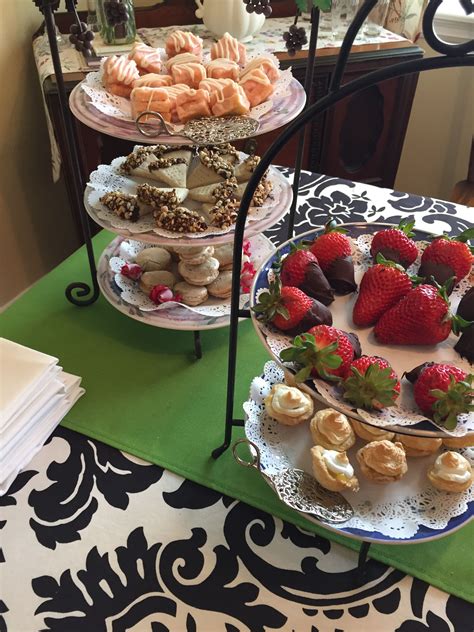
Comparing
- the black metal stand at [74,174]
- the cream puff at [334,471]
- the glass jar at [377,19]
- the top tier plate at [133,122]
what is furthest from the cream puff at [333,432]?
the glass jar at [377,19]

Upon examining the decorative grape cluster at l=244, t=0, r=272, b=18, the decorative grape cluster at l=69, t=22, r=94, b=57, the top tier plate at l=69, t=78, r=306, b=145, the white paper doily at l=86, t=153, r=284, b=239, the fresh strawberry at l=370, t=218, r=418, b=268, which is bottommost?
the white paper doily at l=86, t=153, r=284, b=239

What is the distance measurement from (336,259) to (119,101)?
50 cm

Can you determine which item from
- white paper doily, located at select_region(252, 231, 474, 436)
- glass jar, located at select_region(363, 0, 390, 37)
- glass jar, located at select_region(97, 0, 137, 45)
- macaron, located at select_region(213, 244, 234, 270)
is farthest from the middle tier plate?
glass jar, located at select_region(363, 0, 390, 37)

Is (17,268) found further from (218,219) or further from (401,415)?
(401,415)

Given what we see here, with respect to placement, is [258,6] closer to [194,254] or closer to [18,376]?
[194,254]

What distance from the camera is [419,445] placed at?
766 mm

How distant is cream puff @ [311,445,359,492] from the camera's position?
28.4 inches

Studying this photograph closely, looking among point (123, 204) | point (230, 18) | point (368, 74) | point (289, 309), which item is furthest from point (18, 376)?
point (230, 18)

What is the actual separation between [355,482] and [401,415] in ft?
0.61

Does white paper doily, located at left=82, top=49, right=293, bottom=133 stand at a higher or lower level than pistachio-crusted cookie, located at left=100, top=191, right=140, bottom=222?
higher

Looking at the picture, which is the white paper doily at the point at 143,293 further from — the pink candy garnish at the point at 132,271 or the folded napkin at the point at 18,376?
the folded napkin at the point at 18,376

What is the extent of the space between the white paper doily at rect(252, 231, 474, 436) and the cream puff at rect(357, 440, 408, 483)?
140mm

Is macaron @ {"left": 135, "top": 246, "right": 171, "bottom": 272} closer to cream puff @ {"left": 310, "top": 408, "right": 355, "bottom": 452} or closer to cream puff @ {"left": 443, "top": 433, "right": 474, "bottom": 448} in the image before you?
cream puff @ {"left": 310, "top": 408, "right": 355, "bottom": 452}

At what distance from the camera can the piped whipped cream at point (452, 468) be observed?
72 cm
